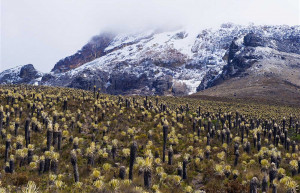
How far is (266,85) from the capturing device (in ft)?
416

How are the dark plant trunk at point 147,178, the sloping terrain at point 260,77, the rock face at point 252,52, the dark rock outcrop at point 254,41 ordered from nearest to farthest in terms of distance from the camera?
the dark plant trunk at point 147,178, the sloping terrain at point 260,77, the rock face at point 252,52, the dark rock outcrop at point 254,41

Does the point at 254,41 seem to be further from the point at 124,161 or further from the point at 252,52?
the point at 124,161

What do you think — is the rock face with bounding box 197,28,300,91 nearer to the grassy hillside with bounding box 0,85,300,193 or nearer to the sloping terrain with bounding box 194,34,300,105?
the sloping terrain with bounding box 194,34,300,105

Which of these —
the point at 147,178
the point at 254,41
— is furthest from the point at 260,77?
the point at 147,178

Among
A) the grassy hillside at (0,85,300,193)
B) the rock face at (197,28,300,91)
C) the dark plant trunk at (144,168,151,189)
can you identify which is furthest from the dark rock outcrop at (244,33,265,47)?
the dark plant trunk at (144,168,151,189)

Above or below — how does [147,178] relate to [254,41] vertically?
below

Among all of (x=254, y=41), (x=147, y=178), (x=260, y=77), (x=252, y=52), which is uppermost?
(x=254, y=41)

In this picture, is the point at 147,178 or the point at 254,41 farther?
the point at 254,41

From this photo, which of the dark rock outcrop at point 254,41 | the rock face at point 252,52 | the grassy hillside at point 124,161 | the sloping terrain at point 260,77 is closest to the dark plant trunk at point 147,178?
the grassy hillside at point 124,161

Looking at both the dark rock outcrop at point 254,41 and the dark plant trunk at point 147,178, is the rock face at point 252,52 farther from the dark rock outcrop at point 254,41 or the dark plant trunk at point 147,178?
the dark plant trunk at point 147,178

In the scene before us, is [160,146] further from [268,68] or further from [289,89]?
[268,68]

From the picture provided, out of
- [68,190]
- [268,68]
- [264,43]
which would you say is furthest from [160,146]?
[264,43]

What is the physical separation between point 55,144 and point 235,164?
13.7 meters

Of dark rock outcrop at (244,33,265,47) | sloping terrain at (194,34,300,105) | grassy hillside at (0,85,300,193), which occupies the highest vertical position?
dark rock outcrop at (244,33,265,47)
